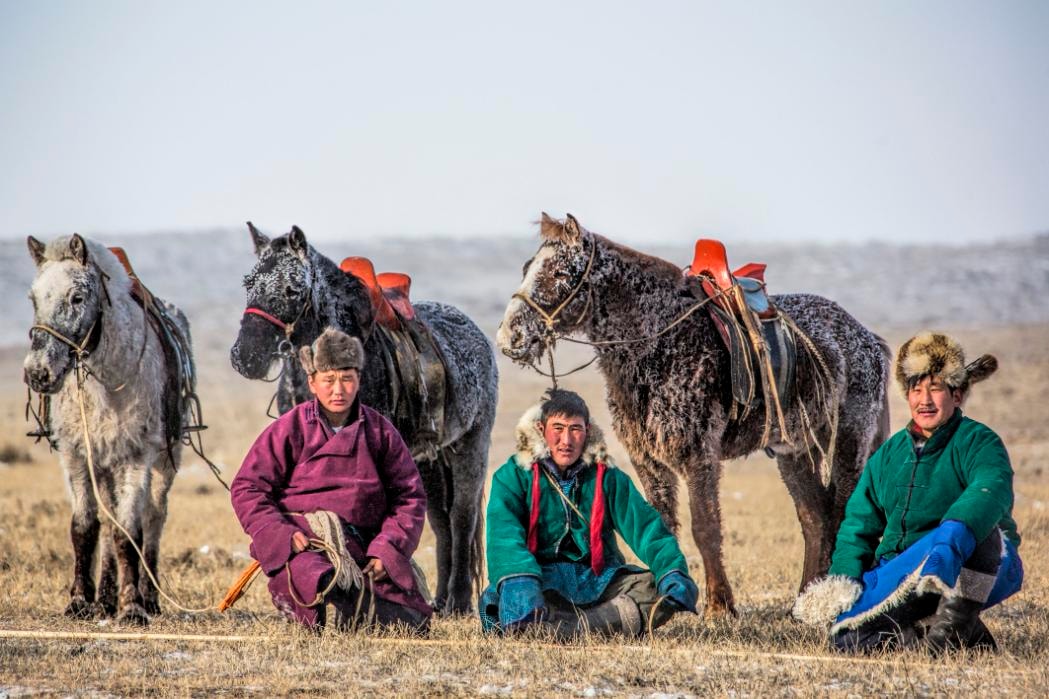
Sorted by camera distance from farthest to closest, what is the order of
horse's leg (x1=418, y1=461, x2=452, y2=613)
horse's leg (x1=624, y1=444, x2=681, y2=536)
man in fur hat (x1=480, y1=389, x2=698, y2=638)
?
horse's leg (x1=418, y1=461, x2=452, y2=613), horse's leg (x1=624, y1=444, x2=681, y2=536), man in fur hat (x1=480, y1=389, x2=698, y2=638)

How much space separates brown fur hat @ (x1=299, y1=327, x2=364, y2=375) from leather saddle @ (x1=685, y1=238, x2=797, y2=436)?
2.40m

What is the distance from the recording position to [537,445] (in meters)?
7.04

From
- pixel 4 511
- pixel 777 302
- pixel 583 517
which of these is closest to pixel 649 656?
pixel 583 517

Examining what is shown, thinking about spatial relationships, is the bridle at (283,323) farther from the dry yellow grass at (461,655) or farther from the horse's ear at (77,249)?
the dry yellow grass at (461,655)

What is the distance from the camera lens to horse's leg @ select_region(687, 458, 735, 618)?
7.91 metres

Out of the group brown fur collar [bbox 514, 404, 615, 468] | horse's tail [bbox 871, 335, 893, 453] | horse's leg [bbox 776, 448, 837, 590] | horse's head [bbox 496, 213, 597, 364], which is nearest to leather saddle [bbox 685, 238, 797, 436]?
horse's leg [bbox 776, 448, 837, 590]

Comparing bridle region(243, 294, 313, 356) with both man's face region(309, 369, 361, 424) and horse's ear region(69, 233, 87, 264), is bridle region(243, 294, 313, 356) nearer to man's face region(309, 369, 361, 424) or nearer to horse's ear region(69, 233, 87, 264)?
man's face region(309, 369, 361, 424)

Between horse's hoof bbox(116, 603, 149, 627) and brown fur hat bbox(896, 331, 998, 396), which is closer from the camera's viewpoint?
brown fur hat bbox(896, 331, 998, 396)

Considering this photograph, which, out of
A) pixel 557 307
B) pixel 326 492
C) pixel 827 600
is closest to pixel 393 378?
pixel 557 307

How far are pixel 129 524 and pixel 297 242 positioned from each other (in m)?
2.10

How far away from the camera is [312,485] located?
7.11 metres

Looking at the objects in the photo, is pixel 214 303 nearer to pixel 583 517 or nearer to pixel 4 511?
pixel 4 511

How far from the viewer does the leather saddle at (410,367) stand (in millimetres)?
8469

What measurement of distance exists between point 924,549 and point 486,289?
5955cm
